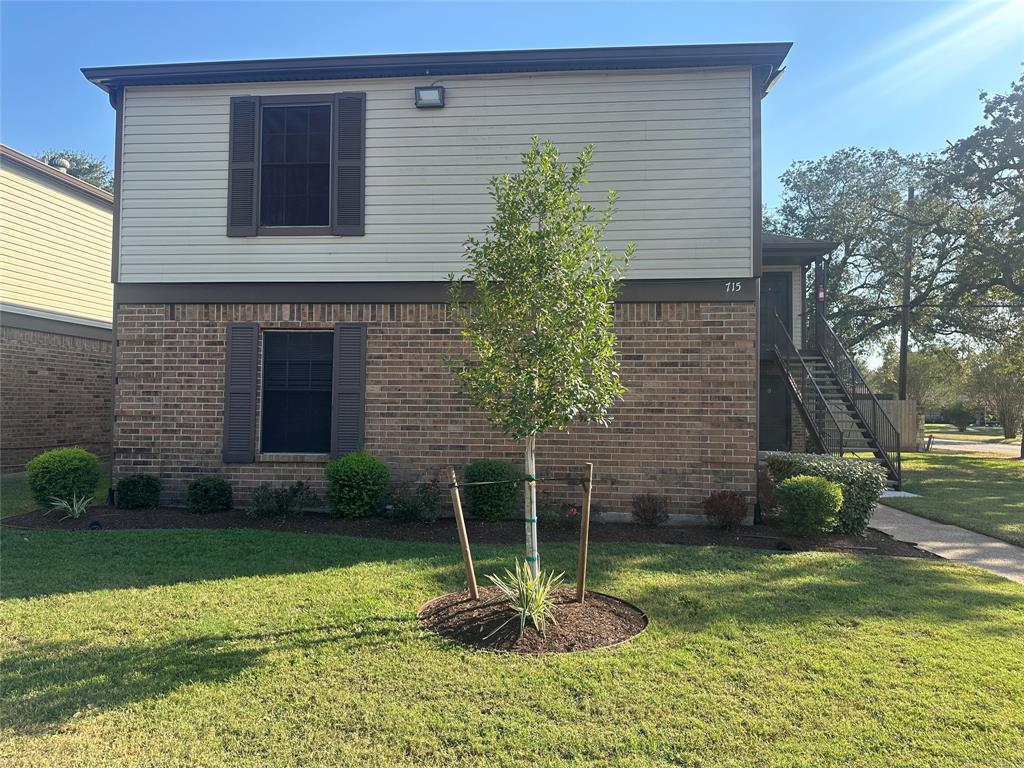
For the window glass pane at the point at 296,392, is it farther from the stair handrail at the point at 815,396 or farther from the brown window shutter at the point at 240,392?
the stair handrail at the point at 815,396

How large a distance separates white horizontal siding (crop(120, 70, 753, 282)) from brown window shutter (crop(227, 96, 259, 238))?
0.12 metres

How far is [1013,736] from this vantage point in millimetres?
3023

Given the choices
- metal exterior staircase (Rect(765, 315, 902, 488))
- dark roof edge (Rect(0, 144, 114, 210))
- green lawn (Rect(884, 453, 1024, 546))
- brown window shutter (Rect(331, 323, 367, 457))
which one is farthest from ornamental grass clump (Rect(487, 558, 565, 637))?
dark roof edge (Rect(0, 144, 114, 210))

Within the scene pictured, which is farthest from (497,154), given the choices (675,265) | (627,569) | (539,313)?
(627,569)

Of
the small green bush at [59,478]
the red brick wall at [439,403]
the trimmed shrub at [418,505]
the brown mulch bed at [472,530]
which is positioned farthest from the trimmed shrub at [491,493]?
the small green bush at [59,478]

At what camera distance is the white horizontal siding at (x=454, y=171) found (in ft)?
25.5

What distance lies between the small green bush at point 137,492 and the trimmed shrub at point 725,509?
6.91 m

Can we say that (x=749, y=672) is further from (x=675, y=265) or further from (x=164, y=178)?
(x=164, y=178)

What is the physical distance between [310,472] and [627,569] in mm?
4408

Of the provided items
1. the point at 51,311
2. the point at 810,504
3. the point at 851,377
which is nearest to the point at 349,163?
the point at 810,504

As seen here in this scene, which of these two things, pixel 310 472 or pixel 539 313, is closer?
pixel 539 313

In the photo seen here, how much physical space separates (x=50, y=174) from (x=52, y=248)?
1.48 metres

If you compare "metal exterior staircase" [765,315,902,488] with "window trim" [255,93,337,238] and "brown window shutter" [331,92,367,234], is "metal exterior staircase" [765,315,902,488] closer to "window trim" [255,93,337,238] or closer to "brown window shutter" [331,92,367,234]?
"brown window shutter" [331,92,367,234]

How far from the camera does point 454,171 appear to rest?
26.4 ft
